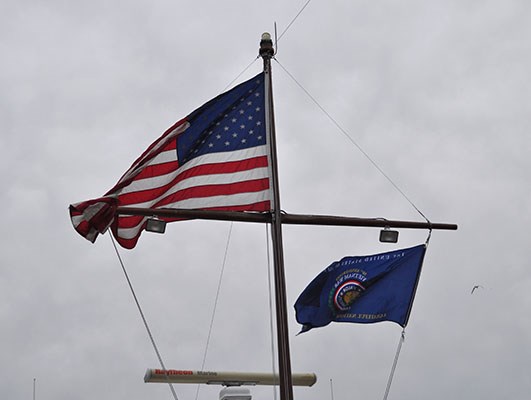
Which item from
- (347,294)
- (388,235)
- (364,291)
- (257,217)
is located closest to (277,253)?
(257,217)

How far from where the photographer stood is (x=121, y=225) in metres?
11.7

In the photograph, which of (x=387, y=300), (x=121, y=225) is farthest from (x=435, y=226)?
(x=121, y=225)

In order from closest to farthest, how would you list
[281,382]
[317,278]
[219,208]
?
[281,382] < [219,208] < [317,278]

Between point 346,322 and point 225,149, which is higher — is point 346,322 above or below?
below

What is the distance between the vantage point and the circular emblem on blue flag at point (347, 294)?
11891 millimetres

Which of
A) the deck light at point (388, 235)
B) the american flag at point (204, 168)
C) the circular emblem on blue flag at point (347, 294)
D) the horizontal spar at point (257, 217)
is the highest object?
the american flag at point (204, 168)

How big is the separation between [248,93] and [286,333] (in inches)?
160

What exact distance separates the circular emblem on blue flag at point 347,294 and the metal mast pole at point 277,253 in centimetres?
122

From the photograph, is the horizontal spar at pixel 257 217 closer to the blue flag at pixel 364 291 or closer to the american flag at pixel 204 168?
the american flag at pixel 204 168

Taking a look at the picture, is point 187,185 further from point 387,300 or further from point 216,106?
point 387,300

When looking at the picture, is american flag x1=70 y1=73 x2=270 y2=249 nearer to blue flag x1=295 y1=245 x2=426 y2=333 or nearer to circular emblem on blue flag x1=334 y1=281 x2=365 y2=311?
blue flag x1=295 y1=245 x2=426 y2=333

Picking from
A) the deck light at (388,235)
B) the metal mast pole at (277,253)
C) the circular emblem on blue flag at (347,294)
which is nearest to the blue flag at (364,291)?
the circular emblem on blue flag at (347,294)

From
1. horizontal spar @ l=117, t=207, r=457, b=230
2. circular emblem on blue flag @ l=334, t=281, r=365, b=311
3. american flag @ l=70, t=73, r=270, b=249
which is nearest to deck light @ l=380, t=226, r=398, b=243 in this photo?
horizontal spar @ l=117, t=207, r=457, b=230

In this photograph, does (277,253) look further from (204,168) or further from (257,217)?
(204,168)
